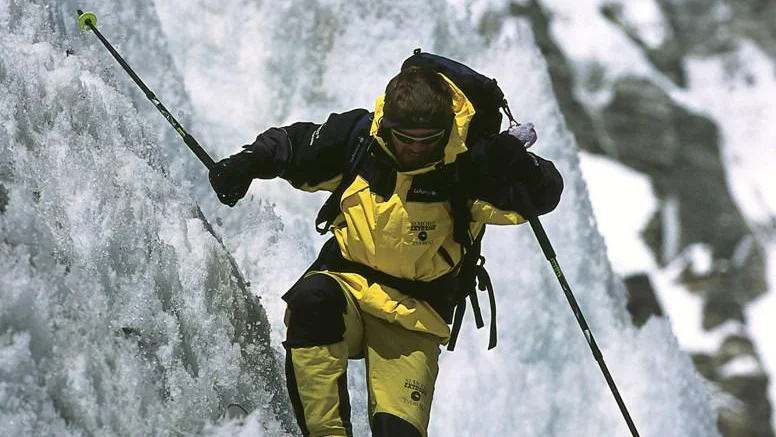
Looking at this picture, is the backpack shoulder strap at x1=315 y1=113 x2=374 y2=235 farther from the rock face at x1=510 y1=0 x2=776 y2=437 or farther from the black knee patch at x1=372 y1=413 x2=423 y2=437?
the rock face at x1=510 y1=0 x2=776 y2=437

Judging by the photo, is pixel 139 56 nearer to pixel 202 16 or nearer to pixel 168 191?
pixel 202 16

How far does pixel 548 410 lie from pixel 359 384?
1.14m

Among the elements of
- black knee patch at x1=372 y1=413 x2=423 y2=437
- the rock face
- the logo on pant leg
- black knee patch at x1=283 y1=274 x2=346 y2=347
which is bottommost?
black knee patch at x1=372 y1=413 x2=423 y2=437

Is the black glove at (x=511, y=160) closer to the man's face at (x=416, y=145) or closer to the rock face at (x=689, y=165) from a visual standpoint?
the man's face at (x=416, y=145)

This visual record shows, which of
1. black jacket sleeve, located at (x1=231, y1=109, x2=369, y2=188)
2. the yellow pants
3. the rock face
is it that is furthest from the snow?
the rock face

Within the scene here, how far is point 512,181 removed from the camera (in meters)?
2.06

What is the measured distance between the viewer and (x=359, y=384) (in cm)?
317

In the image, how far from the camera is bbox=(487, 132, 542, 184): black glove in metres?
2.02

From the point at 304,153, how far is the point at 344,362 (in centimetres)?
47

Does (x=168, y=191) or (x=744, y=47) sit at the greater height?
(x=744, y=47)

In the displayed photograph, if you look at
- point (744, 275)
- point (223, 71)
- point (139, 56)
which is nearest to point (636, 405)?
point (223, 71)

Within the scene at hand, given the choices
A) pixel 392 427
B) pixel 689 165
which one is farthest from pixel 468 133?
pixel 689 165

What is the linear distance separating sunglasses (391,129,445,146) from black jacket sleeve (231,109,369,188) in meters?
0.18

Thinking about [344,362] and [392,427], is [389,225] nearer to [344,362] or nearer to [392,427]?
[344,362]
